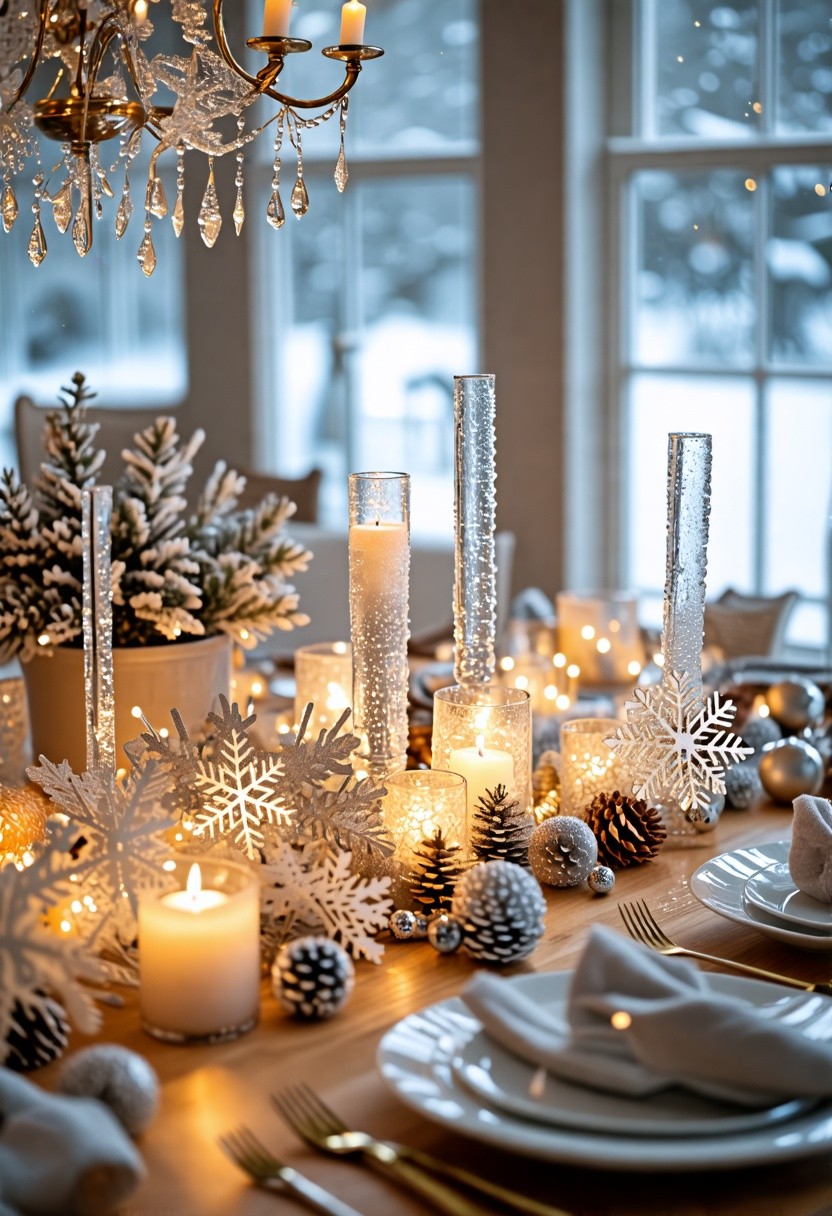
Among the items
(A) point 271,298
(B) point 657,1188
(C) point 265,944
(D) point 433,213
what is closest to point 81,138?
(C) point 265,944

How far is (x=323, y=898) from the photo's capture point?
1.03 metres

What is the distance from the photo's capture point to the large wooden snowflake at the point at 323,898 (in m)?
1.02

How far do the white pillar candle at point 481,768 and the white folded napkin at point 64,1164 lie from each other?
0.49m

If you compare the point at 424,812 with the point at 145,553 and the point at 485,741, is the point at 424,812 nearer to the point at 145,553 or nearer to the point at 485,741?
the point at 485,741

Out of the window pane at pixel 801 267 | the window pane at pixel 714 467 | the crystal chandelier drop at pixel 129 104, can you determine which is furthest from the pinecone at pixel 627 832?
the window pane at pixel 801 267

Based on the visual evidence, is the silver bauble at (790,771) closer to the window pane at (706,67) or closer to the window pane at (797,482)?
the window pane at (797,482)

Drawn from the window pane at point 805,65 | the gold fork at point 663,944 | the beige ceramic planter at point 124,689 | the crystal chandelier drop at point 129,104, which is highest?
the window pane at point 805,65

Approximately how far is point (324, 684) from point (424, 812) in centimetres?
40

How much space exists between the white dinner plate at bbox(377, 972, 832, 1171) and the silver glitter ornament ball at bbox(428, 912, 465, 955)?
17cm

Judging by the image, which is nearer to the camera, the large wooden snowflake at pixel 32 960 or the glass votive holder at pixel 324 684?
the large wooden snowflake at pixel 32 960

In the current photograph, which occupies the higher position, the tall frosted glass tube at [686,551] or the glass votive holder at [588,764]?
the tall frosted glass tube at [686,551]

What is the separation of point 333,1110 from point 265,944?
0.21 metres

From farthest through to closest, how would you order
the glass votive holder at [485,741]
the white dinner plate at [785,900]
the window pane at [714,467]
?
1. the window pane at [714,467]
2. the glass votive holder at [485,741]
3. the white dinner plate at [785,900]

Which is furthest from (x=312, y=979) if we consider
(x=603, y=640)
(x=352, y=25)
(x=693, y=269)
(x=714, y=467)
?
(x=693, y=269)
